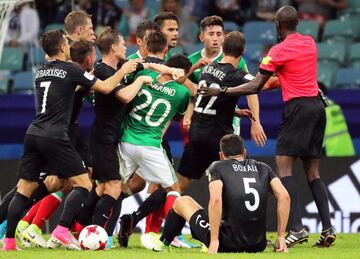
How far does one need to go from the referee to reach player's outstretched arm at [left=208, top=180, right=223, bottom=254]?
4.75 feet

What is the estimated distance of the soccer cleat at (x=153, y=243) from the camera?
12.3 meters

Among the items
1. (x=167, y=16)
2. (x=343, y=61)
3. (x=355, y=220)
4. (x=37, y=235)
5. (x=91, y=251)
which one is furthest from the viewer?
(x=343, y=61)

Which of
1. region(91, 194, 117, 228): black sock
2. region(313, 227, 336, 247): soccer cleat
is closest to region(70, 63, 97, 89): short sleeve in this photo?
region(91, 194, 117, 228): black sock

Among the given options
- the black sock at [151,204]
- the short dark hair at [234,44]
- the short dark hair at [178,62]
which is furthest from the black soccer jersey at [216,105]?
the black sock at [151,204]

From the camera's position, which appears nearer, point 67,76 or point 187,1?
point 67,76

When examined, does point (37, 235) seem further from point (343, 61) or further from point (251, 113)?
point (343, 61)

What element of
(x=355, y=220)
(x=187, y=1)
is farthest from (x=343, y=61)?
(x=355, y=220)

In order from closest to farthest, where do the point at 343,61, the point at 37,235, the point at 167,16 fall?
the point at 37,235 → the point at 167,16 → the point at 343,61

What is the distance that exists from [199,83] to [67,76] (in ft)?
5.00

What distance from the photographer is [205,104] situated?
13.2m

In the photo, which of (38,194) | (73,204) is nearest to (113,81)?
(73,204)

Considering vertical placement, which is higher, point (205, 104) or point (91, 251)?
point (205, 104)

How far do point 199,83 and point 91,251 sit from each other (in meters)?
2.09

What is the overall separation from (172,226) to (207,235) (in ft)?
2.18
